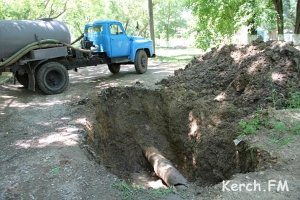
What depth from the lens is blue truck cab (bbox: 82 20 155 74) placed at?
12930 millimetres

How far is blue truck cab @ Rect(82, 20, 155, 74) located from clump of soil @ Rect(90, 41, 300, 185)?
244cm

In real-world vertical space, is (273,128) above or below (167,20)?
below

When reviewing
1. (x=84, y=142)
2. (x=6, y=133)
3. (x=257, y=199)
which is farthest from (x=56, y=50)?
(x=257, y=199)

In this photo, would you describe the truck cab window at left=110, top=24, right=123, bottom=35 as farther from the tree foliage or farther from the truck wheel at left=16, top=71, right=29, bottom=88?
the tree foliage

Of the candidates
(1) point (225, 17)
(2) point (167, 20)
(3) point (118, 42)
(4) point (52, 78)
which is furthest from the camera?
(2) point (167, 20)

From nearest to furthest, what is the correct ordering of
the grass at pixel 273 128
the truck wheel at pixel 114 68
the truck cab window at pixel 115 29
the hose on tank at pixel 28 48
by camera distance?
the grass at pixel 273 128
the hose on tank at pixel 28 48
the truck cab window at pixel 115 29
the truck wheel at pixel 114 68

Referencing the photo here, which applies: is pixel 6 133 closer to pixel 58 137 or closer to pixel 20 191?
pixel 58 137

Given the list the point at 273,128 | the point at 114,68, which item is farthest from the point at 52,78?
the point at 273,128

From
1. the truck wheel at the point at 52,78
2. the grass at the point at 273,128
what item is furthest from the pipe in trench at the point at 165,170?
the truck wheel at the point at 52,78

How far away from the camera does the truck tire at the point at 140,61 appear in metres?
14.2

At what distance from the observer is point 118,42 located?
13266 mm

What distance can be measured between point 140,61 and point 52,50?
14.1 ft

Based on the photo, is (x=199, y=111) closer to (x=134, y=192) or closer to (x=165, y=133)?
(x=165, y=133)

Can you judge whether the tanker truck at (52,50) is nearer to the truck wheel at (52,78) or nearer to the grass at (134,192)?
the truck wheel at (52,78)
